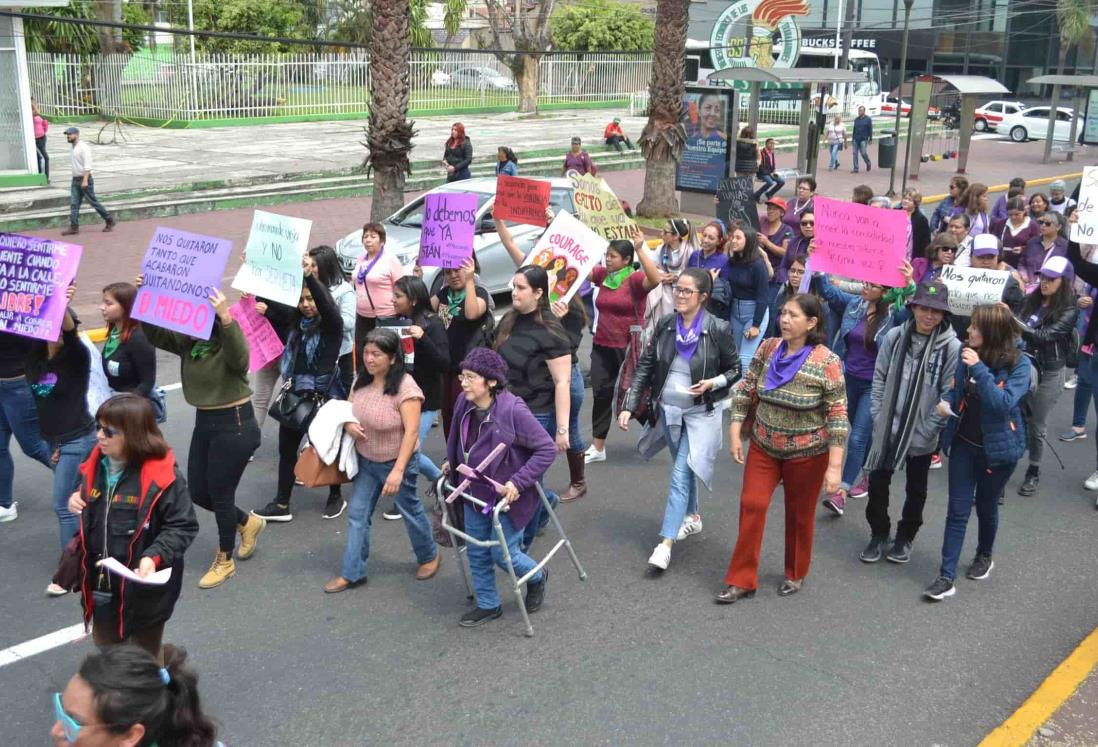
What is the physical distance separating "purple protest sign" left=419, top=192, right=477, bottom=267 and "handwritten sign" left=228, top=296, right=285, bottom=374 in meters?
1.49

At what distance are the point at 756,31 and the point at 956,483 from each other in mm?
25753

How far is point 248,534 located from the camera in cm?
662

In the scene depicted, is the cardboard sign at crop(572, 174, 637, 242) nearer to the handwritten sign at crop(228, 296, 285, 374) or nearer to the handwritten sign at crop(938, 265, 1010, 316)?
the handwritten sign at crop(938, 265, 1010, 316)

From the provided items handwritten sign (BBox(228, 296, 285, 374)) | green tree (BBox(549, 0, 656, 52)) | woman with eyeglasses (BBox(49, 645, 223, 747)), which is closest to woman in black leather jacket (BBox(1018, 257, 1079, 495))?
handwritten sign (BBox(228, 296, 285, 374))

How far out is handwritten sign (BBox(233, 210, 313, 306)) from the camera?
266 inches

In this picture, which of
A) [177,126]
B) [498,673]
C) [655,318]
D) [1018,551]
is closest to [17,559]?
→ [498,673]

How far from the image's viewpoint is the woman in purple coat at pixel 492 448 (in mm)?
5496

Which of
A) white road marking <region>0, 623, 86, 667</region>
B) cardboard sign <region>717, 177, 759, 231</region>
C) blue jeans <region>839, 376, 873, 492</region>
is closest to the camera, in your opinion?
white road marking <region>0, 623, 86, 667</region>

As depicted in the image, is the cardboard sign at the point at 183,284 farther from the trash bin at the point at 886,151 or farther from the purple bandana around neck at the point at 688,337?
the trash bin at the point at 886,151

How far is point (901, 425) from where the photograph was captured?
6.34 m

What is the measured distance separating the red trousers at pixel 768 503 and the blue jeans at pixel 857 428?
1586 millimetres

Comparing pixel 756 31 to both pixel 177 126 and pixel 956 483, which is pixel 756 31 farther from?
pixel 956 483

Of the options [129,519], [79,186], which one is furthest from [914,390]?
[79,186]

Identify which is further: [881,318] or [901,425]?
[881,318]
